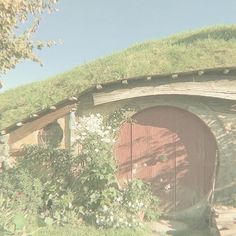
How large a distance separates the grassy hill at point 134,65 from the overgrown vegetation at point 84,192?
774 centimetres

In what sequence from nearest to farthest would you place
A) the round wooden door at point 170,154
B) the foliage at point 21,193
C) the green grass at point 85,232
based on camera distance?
1. the green grass at point 85,232
2. the foliage at point 21,193
3. the round wooden door at point 170,154

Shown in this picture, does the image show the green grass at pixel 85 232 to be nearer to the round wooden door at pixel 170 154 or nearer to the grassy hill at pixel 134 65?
the round wooden door at pixel 170 154

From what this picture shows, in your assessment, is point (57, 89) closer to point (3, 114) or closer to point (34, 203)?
point (3, 114)

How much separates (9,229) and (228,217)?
4708 millimetres

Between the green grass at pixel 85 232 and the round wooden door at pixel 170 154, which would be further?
the round wooden door at pixel 170 154

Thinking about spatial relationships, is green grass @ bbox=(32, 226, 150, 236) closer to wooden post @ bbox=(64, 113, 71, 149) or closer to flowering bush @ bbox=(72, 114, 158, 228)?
flowering bush @ bbox=(72, 114, 158, 228)

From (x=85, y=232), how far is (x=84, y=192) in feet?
4.15

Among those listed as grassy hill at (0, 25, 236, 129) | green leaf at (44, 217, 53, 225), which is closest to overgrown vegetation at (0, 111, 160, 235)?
green leaf at (44, 217, 53, 225)

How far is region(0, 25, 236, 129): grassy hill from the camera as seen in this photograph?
19.0 meters

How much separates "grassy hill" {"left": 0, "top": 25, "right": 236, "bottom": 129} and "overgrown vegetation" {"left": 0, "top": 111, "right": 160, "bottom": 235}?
7741 millimetres

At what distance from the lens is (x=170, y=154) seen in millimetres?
11609

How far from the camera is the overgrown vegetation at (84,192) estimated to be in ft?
33.3

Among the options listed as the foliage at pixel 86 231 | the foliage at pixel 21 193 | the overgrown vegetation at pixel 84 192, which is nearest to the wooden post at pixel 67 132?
the overgrown vegetation at pixel 84 192

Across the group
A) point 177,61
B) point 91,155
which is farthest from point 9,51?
point 177,61
